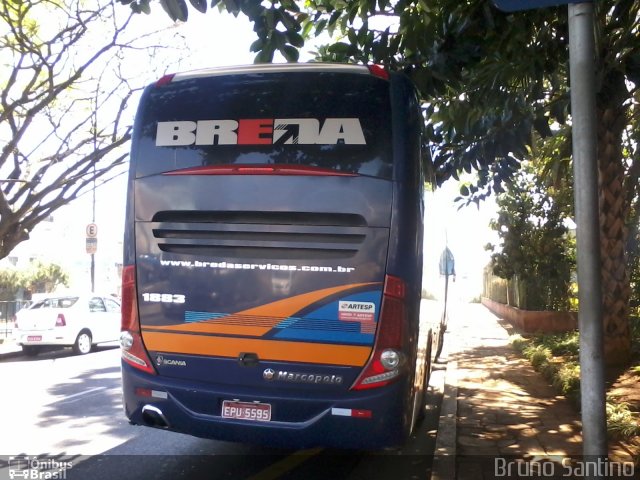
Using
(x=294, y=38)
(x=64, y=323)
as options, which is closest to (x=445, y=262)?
(x=294, y=38)

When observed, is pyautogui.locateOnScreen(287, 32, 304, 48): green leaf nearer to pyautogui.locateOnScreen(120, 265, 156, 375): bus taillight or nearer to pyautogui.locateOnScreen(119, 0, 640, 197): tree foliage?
pyautogui.locateOnScreen(119, 0, 640, 197): tree foliage

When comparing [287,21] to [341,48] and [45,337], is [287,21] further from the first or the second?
[45,337]

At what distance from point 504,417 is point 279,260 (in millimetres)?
4208

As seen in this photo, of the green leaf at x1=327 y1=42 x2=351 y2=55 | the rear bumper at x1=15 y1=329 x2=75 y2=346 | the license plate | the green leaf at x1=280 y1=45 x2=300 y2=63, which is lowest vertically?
the rear bumper at x1=15 y1=329 x2=75 y2=346

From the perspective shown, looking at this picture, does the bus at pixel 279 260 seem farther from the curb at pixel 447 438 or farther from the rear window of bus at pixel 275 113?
the curb at pixel 447 438

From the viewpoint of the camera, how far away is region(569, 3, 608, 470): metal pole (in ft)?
9.86

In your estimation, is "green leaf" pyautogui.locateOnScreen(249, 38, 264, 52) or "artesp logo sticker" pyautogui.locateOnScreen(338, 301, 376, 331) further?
"green leaf" pyautogui.locateOnScreen(249, 38, 264, 52)

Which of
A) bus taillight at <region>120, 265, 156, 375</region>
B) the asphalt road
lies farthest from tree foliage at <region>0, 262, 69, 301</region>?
bus taillight at <region>120, 265, 156, 375</region>

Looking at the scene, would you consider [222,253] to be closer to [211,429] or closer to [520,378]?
[211,429]

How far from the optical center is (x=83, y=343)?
1650cm

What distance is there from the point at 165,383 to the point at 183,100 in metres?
2.29

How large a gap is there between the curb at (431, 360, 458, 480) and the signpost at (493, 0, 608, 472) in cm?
252

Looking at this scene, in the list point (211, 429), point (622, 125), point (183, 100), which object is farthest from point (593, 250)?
point (622, 125)

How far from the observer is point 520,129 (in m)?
8.54
